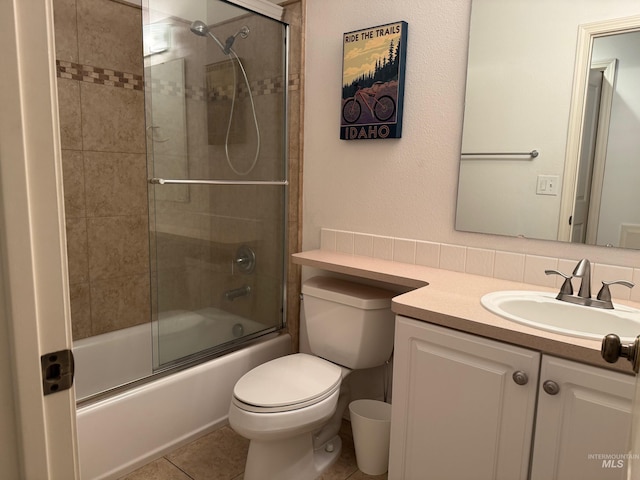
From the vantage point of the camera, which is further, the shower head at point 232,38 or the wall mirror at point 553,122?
the shower head at point 232,38

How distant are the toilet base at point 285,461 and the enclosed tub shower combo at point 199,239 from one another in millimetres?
486

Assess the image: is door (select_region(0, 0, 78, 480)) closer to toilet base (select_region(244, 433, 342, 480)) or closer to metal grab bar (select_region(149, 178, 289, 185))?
toilet base (select_region(244, 433, 342, 480))

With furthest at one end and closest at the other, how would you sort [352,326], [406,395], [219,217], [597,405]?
[219,217] < [352,326] < [406,395] < [597,405]

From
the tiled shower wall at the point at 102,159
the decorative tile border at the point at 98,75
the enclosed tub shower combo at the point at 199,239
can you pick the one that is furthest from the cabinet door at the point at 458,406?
the decorative tile border at the point at 98,75

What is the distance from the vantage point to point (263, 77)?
2271 millimetres

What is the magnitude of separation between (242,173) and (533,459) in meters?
1.71

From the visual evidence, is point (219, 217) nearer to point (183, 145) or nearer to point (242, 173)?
point (242, 173)

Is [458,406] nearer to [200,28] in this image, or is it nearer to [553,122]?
[553,122]

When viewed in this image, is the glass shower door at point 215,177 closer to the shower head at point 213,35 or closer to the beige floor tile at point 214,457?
the shower head at point 213,35

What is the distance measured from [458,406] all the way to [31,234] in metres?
1.22

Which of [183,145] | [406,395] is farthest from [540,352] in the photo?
[183,145]

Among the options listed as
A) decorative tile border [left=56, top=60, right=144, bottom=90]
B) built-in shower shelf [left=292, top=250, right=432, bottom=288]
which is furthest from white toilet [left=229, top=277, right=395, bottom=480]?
decorative tile border [left=56, top=60, right=144, bottom=90]

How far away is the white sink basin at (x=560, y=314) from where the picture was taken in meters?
1.31

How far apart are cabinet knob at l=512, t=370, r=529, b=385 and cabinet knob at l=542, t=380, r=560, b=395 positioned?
0.05m
